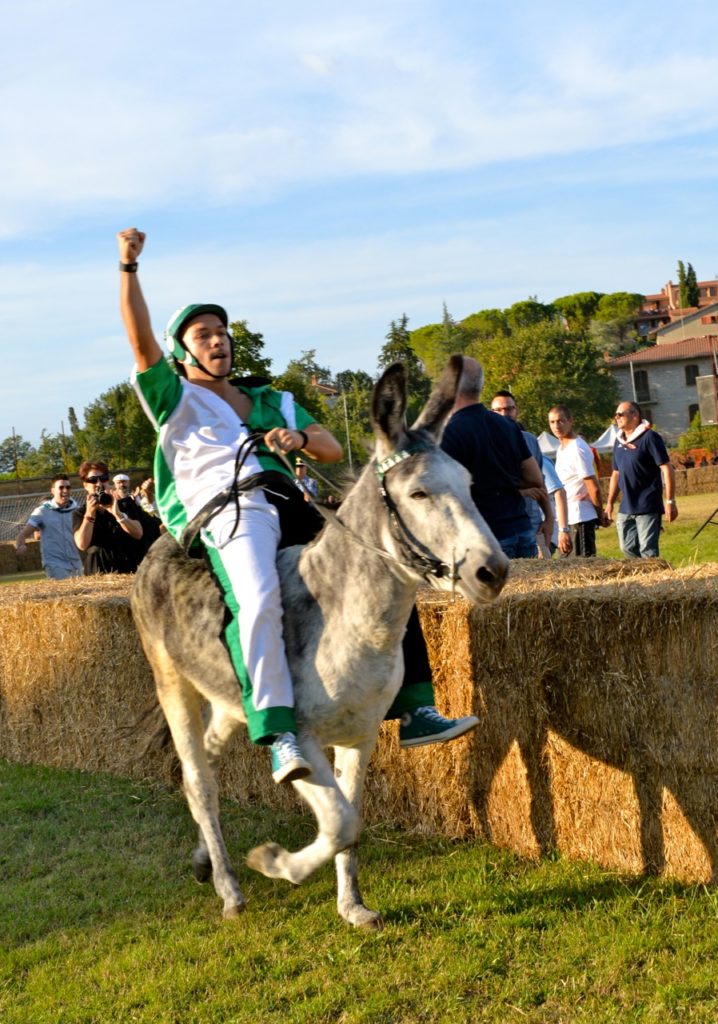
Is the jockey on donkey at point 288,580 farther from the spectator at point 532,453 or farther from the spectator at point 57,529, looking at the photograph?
the spectator at point 57,529

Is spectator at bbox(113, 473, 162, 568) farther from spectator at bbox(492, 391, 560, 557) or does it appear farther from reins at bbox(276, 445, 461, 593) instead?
reins at bbox(276, 445, 461, 593)

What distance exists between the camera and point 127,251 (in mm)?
5566

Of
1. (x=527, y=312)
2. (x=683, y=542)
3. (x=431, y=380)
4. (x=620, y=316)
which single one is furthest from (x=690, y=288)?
(x=683, y=542)

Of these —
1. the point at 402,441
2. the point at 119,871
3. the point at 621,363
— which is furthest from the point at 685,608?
the point at 621,363

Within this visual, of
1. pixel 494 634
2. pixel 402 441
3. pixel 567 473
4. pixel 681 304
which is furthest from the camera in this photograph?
pixel 681 304

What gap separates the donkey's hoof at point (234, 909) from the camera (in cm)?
608

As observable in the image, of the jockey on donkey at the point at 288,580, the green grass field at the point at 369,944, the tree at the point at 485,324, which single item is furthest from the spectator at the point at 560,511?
the tree at the point at 485,324

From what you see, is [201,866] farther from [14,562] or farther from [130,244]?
[14,562]

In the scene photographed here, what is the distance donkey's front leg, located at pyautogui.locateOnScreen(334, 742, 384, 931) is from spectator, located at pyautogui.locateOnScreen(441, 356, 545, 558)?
3.47 metres

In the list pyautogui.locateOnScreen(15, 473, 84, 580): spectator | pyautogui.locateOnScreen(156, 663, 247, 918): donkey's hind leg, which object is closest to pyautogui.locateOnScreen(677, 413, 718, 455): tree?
pyautogui.locateOnScreen(15, 473, 84, 580): spectator

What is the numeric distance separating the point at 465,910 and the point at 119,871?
2.35m

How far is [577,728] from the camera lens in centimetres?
616

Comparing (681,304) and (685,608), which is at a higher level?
(681,304)

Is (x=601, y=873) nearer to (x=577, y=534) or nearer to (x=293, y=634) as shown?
(x=293, y=634)
